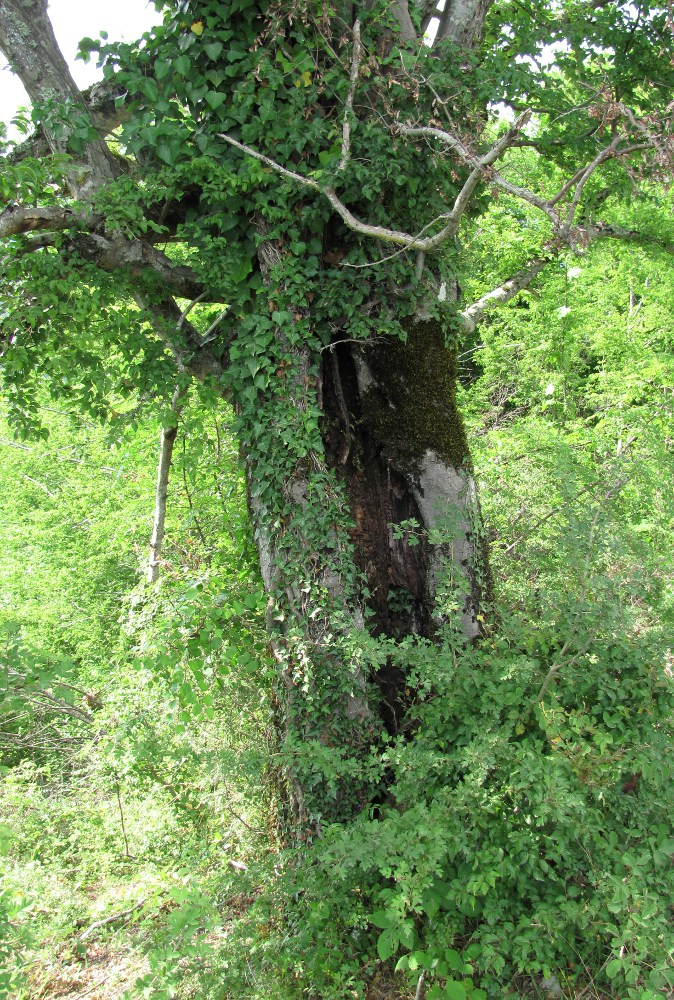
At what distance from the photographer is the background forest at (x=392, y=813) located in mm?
3291

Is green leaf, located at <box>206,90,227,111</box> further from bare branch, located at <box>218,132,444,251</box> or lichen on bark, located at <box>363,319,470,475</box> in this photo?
lichen on bark, located at <box>363,319,470,475</box>

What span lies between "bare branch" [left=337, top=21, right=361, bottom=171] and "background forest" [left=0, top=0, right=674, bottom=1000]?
0.03 meters

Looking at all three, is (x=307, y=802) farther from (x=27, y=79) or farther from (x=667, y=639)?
(x=27, y=79)

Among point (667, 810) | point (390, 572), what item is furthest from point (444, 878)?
point (390, 572)

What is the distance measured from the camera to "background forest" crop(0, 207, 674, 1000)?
10.8 feet

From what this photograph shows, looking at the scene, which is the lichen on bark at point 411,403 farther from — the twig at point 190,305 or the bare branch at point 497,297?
the twig at point 190,305

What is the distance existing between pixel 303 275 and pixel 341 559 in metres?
1.80

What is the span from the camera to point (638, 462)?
4.55m

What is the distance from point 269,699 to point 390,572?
1198mm

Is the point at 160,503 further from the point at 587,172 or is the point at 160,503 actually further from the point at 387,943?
the point at 587,172

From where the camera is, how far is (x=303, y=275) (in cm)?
459

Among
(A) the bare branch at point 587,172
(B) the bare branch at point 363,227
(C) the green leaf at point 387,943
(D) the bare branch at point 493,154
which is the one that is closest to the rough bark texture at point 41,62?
(B) the bare branch at point 363,227

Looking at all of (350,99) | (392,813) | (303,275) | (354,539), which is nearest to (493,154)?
(350,99)

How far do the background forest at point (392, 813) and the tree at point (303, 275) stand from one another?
0.44 meters
